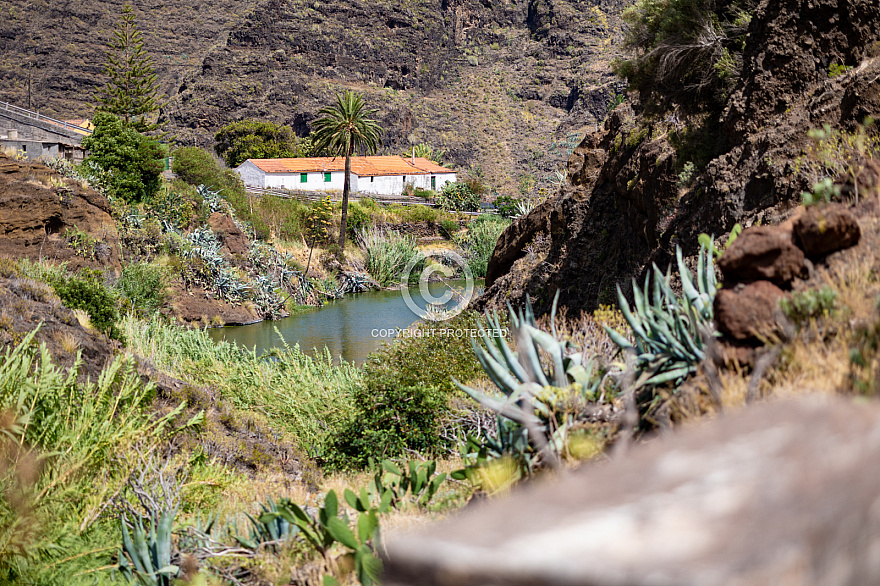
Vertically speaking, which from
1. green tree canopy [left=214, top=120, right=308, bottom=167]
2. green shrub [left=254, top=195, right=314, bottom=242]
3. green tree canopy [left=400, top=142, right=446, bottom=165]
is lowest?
green shrub [left=254, top=195, right=314, bottom=242]

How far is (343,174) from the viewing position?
184 feet

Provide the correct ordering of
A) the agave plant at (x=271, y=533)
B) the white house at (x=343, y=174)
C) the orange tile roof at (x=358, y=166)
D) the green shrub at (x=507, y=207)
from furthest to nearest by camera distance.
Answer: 1. the orange tile roof at (x=358, y=166)
2. the white house at (x=343, y=174)
3. the green shrub at (x=507, y=207)
4. the agave plant at (x=271, y=533)

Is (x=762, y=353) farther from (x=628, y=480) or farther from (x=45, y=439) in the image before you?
(x=45, y=439)

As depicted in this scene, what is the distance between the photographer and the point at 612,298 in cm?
1209

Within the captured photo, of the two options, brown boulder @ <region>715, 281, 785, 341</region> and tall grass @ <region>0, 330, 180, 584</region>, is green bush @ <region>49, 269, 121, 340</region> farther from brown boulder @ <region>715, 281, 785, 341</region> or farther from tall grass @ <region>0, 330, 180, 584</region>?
brown boulder @ <region>715, 281, 785, 341</region>

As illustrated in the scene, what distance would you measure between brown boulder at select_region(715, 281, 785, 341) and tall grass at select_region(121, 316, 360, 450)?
24.3 ft

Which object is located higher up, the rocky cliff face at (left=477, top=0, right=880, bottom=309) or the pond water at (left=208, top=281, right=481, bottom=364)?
the rocky cliff face at (left=477, top=0, right=880, bottom=309)

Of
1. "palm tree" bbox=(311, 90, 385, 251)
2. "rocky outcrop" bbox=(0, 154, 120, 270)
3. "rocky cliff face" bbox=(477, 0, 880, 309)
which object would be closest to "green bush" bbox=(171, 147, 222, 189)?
"palm tree" bbox=(311, 90, 385, 251)

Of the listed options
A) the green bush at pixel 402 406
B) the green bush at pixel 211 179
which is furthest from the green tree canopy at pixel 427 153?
the green bush at pixel 402 406

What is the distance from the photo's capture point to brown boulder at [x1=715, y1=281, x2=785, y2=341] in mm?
3750

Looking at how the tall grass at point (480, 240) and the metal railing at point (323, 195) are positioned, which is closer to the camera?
the tall grass at point (480, 240)

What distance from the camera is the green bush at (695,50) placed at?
428 inches

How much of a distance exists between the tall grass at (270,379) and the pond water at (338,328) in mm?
3415

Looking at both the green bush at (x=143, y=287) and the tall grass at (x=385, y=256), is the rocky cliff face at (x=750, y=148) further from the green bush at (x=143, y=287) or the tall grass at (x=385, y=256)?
the tall grass at (x=385, y=256)
